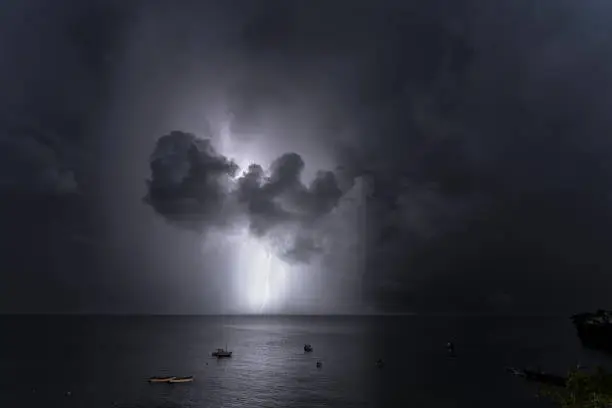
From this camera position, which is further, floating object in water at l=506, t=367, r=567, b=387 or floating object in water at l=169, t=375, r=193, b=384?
floating object in water at l=169, t=375, r=193, b=384

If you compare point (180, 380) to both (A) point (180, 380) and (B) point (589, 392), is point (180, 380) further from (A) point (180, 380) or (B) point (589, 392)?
(B) point (589, 392)

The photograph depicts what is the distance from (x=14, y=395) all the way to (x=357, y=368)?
107 meters

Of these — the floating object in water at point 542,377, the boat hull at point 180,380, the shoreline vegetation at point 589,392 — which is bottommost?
the boat hull at point 180,380

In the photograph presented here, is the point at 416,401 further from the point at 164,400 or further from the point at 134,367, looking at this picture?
the point at 134,367

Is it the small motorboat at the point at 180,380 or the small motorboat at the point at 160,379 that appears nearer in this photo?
the small motorboat at the point at 160,379

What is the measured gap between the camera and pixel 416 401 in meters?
124

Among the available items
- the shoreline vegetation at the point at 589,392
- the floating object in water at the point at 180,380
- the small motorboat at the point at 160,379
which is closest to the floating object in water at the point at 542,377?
the shoreline vegetation at the point at 589,392

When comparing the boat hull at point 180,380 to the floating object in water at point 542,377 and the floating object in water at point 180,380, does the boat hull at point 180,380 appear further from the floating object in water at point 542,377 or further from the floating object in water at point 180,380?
the floating object in water at point 542,377

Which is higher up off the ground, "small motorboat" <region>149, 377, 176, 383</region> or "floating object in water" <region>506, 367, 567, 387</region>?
"floating object in water" <region>506, 367, 567, 387</region>

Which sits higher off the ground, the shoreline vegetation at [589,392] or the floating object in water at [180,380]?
the shoreline vegetation at [589,392]

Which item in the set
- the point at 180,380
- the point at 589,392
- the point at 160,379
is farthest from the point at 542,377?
the point at 160,379

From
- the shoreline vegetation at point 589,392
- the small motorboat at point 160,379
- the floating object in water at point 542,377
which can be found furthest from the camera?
the small motorboat at point 160,379

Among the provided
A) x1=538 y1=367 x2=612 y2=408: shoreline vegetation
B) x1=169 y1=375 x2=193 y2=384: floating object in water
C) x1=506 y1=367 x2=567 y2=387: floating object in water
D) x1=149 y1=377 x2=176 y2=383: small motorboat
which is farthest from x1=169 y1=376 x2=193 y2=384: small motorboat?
x1=538 y1=367 x2=612 y2=408: shoreline vegetation

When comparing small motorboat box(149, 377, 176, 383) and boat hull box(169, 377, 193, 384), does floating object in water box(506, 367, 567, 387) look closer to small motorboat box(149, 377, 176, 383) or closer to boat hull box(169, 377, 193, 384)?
boat hull box(169, 377, 193, 384)
